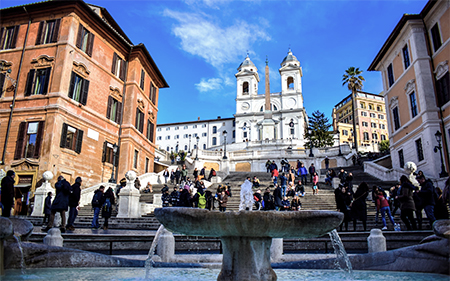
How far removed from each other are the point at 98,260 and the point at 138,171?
22281 millimetres

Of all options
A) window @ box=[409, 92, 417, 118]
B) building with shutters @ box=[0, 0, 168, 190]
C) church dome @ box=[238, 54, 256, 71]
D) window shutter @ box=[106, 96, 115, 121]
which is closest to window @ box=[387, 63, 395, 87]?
window @ box=[409, 92, 417, 118]

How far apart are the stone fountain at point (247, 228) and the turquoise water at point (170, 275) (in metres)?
1.28

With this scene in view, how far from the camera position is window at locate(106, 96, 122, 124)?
Result: 2559cm

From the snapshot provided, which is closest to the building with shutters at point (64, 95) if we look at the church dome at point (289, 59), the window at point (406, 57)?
the window at point (406, 57)

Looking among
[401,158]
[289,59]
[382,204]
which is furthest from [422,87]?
[289,59]

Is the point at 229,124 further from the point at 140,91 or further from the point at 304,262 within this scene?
the point at 304,262

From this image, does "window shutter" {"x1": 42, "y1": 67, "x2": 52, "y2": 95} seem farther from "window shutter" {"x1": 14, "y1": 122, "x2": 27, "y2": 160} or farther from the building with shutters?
"window shutter" {"x1": 14, "y1": 122, "x2": 27, "y2": 160}

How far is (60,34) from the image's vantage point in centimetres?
2244

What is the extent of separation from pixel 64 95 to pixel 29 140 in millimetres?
3622

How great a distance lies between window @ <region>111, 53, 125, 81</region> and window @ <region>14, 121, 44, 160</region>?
8.26 metres

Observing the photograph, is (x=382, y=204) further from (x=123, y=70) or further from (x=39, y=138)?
(x=123, y=70)

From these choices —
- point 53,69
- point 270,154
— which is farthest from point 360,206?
point 270,154

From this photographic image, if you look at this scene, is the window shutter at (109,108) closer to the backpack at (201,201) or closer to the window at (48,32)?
the window at (48,32)

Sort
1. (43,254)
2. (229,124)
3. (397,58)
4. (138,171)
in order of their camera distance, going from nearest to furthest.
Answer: (43,254)
(397,58)
(138,171)
(229,124)
